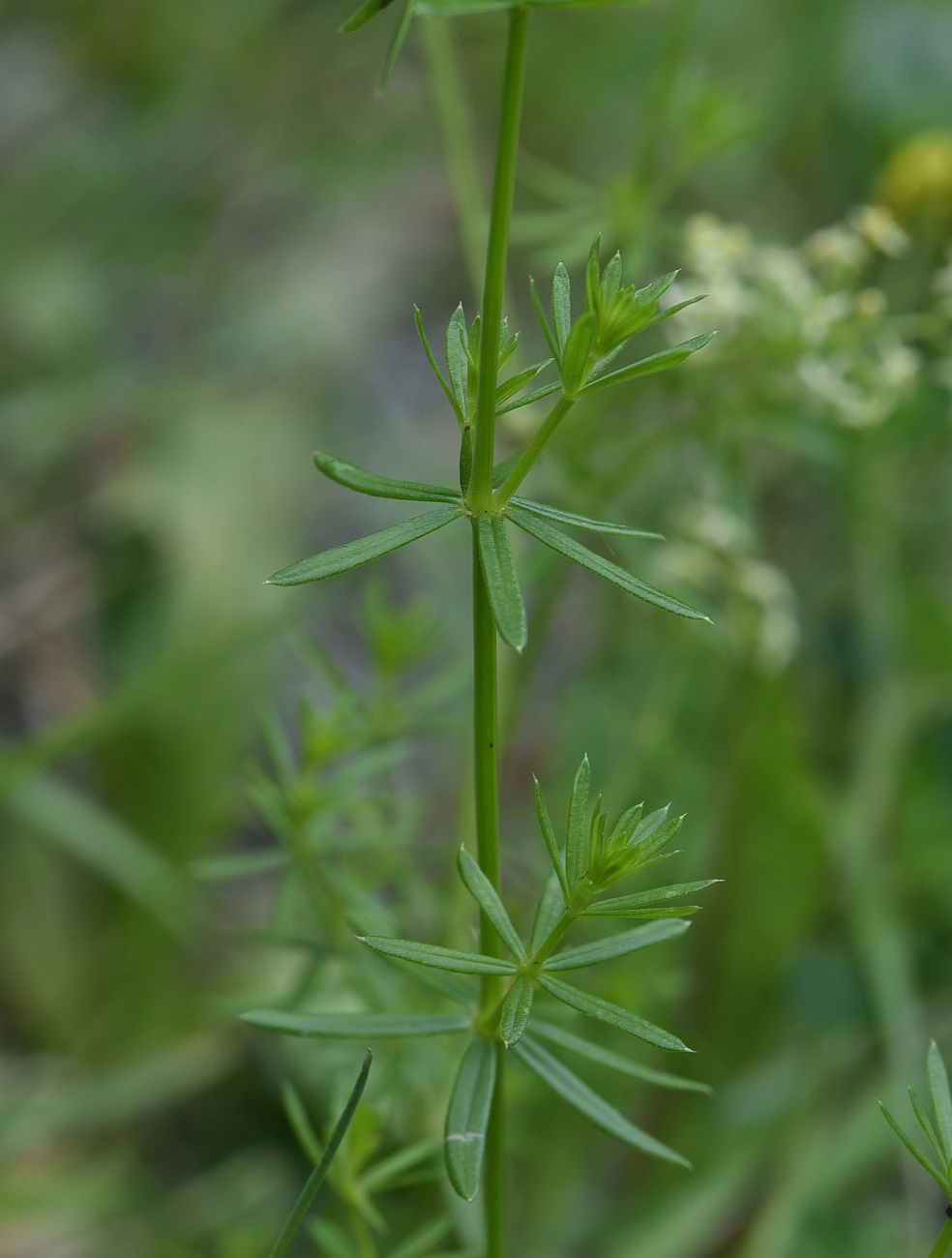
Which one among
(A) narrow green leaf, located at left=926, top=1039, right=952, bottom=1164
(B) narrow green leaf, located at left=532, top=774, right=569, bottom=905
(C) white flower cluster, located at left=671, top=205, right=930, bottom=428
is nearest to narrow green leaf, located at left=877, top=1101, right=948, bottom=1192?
(A) narrow green leaf, located at left=926, top=1039, right=952, bottom=1164

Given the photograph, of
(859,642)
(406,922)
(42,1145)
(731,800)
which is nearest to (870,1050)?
(731,800)

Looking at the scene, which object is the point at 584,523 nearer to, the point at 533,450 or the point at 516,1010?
the point at 533,450

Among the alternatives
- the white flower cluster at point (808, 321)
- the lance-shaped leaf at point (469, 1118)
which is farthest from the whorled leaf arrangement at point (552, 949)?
the white flower cluster at point (808, 321)

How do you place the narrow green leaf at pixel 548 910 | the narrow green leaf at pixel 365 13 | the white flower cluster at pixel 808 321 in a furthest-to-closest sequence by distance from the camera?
the white flower cluster at pixel 808 321 → the narrow green leaf at pixel 548 910 → the narrow green leaf at pixel 365 13

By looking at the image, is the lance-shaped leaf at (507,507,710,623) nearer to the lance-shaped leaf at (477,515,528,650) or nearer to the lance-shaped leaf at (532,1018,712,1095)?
the lance-shaped leaf at (477,515,528,650)

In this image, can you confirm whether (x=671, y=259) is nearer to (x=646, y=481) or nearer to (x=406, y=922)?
(x=646, y=481)

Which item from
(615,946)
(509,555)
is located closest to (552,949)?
(615,946)

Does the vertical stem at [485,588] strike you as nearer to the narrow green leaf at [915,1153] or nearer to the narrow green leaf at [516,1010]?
the narrow green leaf at [516,1010]
